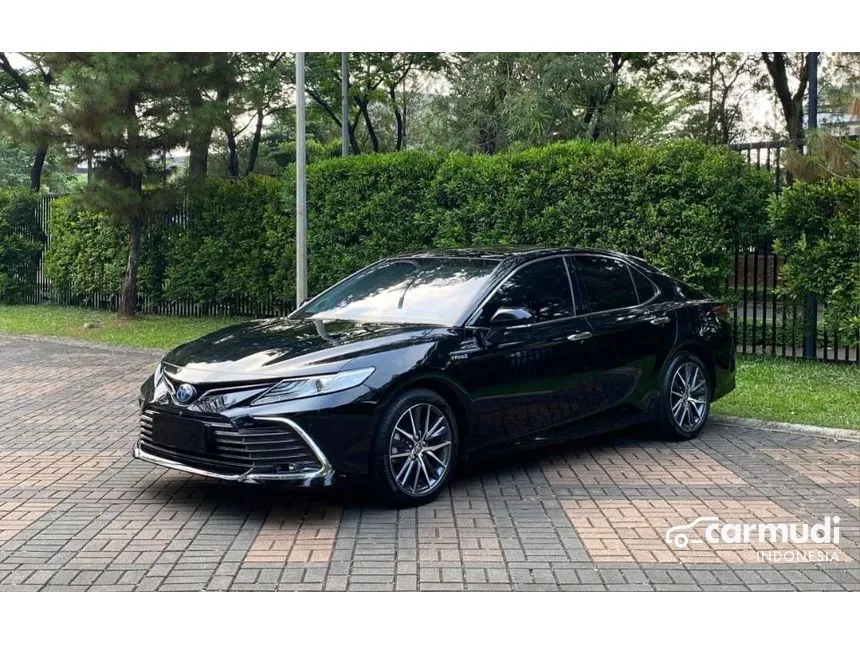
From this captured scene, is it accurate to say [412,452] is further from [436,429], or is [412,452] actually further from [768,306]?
[768,306]

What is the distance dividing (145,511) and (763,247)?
8.67 m

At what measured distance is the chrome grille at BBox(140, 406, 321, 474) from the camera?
4.94 meters

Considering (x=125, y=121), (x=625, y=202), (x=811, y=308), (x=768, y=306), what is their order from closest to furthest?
(x=811, y=308) → (x=768, y=306) → (x=625, y=202) → (x=125, y=121)

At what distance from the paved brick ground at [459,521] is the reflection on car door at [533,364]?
42 centimetres

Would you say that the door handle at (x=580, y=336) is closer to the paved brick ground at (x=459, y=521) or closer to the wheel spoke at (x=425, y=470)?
the paved brick ground at (x=459, y=521)

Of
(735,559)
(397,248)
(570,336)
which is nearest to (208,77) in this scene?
(397,248)

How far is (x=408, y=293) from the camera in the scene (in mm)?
6234

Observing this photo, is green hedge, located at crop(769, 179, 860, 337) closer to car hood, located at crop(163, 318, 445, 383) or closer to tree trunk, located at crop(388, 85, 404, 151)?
car hood, located at crop(163, 318, 445, 383)

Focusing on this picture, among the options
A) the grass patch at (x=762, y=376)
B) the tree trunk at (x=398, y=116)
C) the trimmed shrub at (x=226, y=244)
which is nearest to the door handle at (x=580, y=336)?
the grass patch at (x=762, y=376)

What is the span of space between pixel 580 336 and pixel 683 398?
1.34m

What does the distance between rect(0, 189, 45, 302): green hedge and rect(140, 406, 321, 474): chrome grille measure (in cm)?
1853

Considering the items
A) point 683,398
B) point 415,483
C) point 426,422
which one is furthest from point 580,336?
point 415,483

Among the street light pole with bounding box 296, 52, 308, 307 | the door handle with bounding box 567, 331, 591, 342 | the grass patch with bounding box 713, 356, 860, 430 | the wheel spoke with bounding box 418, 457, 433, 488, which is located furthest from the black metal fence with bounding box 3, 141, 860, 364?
the wheel spoke with bounding box 418, 457, 433, 488

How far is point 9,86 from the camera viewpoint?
100 feet
